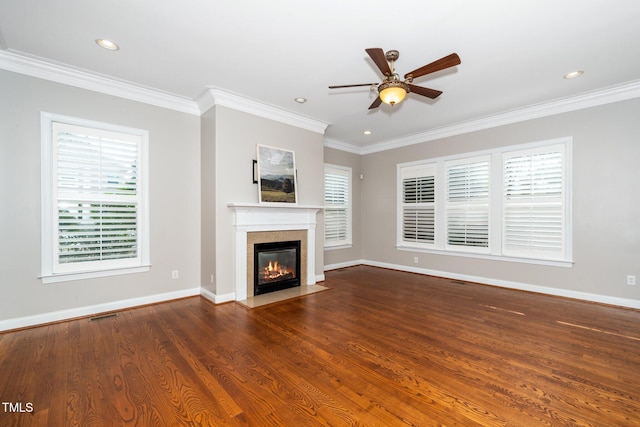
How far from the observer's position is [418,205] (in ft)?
19.4

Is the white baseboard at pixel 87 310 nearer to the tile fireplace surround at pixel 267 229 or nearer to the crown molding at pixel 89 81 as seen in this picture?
the tile fireplace surround at pixel 267 229

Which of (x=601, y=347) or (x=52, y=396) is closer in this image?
(x=52, y=396)

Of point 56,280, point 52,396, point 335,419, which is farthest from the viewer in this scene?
point 56,280

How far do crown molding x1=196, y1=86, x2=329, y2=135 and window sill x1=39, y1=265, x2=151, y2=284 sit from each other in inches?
97.9

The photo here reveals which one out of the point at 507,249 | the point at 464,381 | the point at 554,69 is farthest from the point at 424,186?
the point at 464,381

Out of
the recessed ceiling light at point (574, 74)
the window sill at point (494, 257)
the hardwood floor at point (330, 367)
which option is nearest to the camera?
the hardwood floor at point (330, 367)

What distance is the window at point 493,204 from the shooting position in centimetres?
→ 428

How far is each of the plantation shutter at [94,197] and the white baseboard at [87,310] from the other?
50cm

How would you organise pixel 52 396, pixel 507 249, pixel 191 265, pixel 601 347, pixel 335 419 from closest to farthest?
1. pixel 335 419
2. pixel 52 396
3. pixel 601 347
4. pixel 191 265
5. pixel 507 249

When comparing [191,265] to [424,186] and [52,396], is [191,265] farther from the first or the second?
[424,186]

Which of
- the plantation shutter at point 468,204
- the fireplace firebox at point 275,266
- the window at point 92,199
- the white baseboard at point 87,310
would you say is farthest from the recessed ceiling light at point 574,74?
the white baseboard at point 87,310

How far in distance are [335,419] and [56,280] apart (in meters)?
3.53

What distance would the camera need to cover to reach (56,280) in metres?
3.22

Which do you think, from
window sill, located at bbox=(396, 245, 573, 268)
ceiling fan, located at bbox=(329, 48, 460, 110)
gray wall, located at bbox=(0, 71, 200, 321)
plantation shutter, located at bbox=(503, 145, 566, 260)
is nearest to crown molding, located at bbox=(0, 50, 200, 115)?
gray wall, located at bbox=(0, 71, 200, 321)
